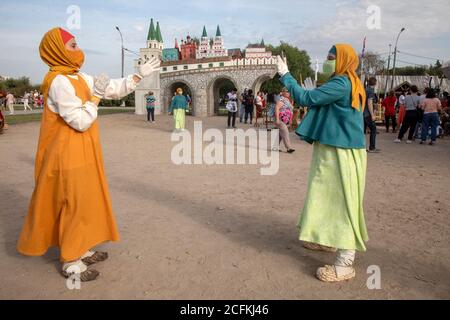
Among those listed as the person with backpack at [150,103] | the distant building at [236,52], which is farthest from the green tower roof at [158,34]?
the person with backpack at [150,103]

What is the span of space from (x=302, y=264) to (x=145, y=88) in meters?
29.7

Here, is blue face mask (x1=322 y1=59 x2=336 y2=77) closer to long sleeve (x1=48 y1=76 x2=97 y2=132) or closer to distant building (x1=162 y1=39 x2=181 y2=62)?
long sleeve (x1=48 y1=76 x2=97 y2=132)

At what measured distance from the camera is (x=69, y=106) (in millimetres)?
2832

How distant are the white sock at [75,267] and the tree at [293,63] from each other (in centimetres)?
4571

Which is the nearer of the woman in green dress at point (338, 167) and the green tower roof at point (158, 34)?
the woman in green dress at point (338, 167)

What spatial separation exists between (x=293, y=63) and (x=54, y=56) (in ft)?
164

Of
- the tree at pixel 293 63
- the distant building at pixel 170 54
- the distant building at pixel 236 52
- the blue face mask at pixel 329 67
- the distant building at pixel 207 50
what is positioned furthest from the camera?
the tree at pixel 293 63

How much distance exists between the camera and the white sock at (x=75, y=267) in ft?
9.81

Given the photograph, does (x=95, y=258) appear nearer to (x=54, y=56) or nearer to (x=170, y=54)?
(x=54, y=56)

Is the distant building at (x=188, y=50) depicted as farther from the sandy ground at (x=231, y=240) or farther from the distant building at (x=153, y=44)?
the sandy ground at (x=231, y=240)

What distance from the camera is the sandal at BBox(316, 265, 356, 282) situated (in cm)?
302

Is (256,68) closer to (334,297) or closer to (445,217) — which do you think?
(445,217)

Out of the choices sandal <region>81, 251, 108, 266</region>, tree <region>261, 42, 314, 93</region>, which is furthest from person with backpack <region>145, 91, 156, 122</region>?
tree <region>261, 42, 314, 93</region>

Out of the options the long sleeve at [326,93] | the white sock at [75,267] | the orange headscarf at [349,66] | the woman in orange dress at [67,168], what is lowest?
the white sock at [75,267]
